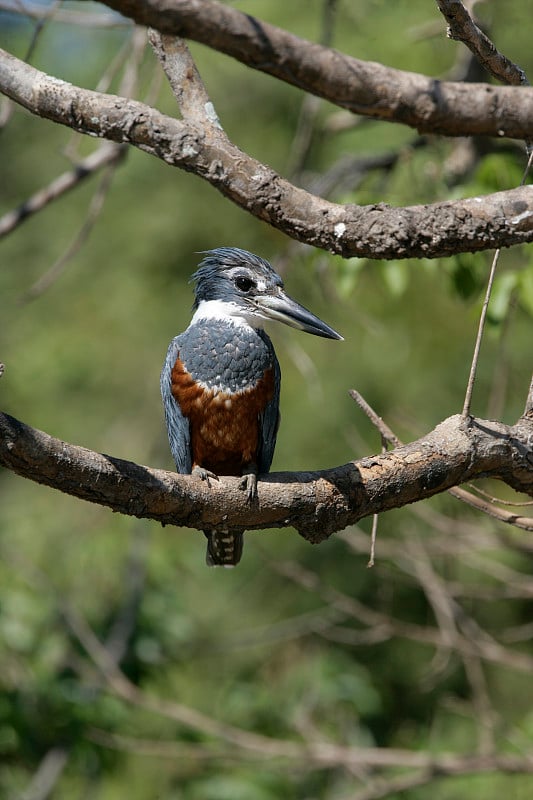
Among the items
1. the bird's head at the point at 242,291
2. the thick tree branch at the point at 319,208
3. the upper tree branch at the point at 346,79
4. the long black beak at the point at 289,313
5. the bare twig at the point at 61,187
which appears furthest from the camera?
the bare twig at the point at 61,187

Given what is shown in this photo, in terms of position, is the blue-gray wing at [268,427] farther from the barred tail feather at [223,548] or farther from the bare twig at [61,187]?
the bare twig at [61,187]

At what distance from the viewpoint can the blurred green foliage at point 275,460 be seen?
4.69m

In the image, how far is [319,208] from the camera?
7.27ft

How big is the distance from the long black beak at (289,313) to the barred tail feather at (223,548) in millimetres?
884

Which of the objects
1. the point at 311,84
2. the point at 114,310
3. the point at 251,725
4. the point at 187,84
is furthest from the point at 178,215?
the point at 311,84

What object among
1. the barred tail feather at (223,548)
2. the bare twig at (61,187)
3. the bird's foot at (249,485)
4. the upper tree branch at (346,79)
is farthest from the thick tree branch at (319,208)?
the bare twig at (61,187)

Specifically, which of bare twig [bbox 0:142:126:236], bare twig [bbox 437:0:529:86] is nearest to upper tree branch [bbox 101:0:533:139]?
bare twig [bbox 437:0:529:86]

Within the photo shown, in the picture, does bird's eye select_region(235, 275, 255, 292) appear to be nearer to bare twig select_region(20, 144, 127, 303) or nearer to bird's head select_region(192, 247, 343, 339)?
bird's head select_region(192, 247, 343, 339)

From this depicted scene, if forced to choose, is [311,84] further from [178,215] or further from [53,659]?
[178,215]

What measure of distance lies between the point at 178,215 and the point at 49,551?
2.95 m

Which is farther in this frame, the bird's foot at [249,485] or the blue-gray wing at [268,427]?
the blue-gray wing at [268,427]

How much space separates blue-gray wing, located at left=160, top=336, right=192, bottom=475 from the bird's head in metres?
0.25

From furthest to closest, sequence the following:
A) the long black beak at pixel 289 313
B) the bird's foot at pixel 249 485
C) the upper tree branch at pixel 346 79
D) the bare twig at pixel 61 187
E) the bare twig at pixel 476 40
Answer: the bare twig at pixel 61 187 < the long black beak at pixel 289 313 < the bird's foot at pixel 249 485 < the bare twig at pixel 476 40 < the upper tree branch at pixel 346 79

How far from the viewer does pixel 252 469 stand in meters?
3.81
